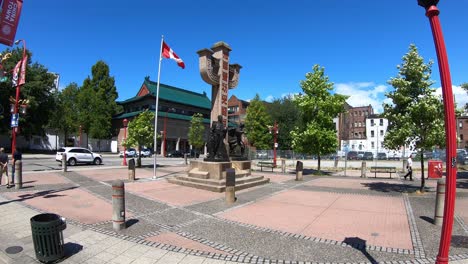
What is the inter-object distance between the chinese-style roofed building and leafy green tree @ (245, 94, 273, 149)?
8.23 meters

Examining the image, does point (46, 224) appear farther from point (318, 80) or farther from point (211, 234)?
point (318, 80)

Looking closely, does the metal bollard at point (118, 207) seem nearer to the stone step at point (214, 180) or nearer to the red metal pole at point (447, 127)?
the red metal pole at point (447, 127)

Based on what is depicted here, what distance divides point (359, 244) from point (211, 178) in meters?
9.06

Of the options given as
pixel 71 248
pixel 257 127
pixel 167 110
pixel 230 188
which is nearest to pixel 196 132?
pixel 167 110

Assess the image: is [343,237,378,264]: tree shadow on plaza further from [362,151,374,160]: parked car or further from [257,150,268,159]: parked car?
[362,151,374,160]: parked car

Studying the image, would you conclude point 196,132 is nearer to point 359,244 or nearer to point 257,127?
point 257,127

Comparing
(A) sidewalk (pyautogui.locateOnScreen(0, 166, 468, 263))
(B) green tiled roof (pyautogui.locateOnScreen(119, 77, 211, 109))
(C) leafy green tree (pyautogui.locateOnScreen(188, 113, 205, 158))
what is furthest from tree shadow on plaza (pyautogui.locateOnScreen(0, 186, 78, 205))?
(B) green tiled roof (pyautogui.locateOnScreen(119, 77, 211, 109))

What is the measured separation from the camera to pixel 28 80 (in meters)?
45.7

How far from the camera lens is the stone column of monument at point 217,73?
59.2 feet

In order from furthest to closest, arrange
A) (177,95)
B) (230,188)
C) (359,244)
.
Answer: (177,95) → (230,188) → (359,244)

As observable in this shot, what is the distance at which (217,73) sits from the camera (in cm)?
1855

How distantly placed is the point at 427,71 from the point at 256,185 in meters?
8.70

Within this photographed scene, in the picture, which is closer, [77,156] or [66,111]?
[77,156]

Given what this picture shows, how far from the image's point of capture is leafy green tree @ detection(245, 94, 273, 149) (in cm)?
5919
